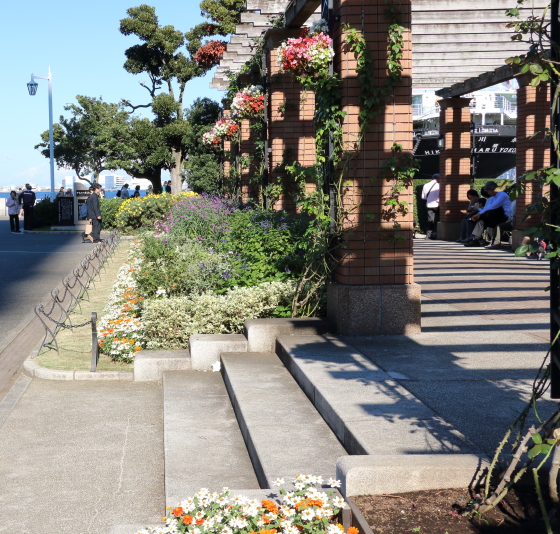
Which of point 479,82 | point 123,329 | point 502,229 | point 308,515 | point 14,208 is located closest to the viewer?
point 308,515

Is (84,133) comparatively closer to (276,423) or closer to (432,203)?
(432,203)

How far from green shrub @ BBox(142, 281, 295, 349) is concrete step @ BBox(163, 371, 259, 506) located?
0.81 metres

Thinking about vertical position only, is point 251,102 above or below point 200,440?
above

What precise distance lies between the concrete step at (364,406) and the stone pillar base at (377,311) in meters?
0.43

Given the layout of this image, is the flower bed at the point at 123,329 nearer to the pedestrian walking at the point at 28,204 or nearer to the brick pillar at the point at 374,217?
the brick pillar at the point at 374,217

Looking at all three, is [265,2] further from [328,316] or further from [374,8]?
[328,316]

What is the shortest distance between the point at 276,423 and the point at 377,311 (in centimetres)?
242

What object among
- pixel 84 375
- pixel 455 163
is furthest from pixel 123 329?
pixel 455 163

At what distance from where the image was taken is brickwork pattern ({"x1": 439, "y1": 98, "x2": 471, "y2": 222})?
18.8 m

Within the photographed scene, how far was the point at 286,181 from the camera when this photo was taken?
12.8 metres

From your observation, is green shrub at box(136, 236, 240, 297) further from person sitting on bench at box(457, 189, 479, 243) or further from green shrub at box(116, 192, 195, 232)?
green shrub at box(116, 192, 195, 232)

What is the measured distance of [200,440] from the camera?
515 cm

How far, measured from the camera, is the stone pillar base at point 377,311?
713 centimetres

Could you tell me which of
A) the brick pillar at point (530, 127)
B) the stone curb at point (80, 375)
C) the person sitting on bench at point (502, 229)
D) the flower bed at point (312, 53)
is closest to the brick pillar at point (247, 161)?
the person sitting on bench at point (502, 229)
